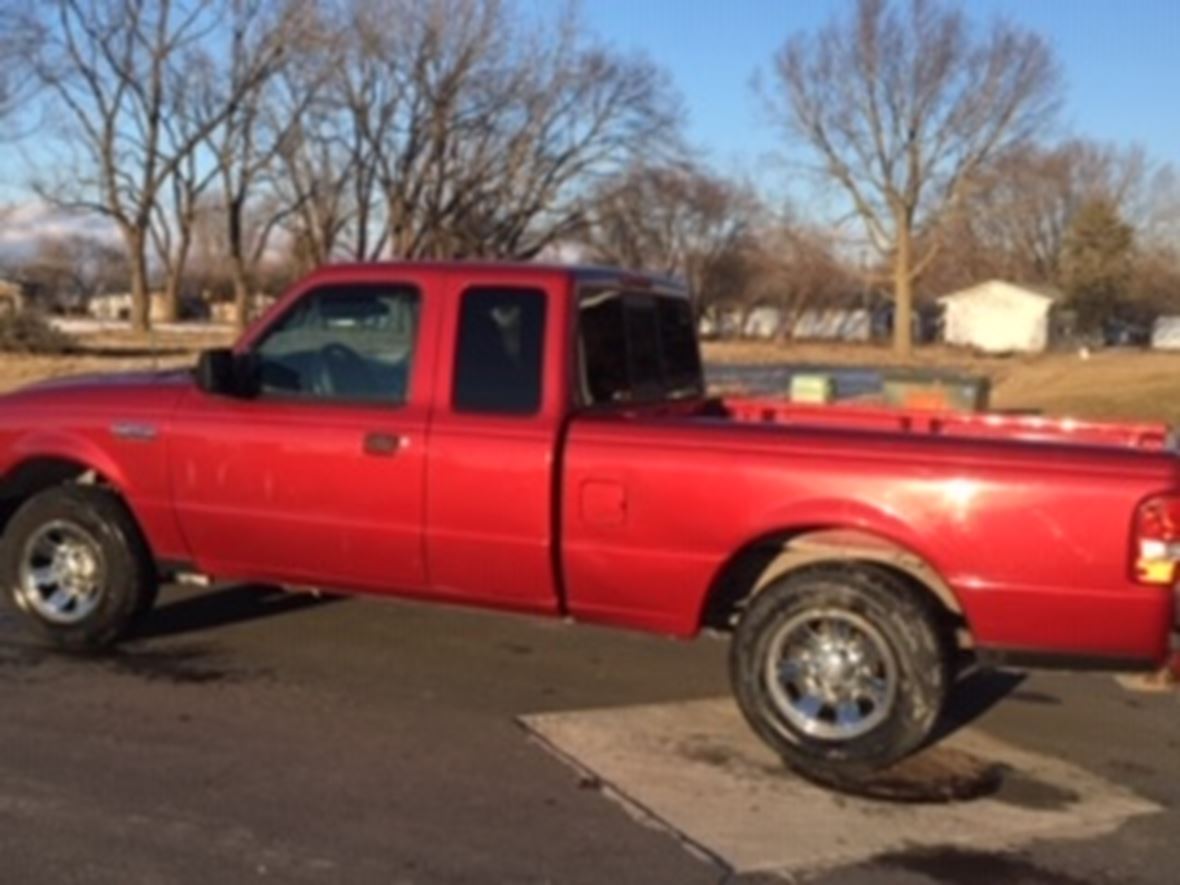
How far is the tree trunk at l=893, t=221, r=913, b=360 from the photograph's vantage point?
231 feet

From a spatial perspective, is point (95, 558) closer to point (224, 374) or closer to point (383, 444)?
point (224, 374)

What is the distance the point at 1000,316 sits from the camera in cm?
9731

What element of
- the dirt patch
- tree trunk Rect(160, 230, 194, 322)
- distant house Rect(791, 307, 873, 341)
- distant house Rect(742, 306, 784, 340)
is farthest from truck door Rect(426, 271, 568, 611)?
distant house Rect(742, 306, 784, 340)

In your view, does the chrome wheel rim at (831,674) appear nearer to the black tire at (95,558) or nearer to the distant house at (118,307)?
the black tire at (95,558)

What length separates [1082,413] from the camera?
2466 centimetres

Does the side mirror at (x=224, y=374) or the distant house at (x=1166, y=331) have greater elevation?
the distant house at (x=1166, y=331)

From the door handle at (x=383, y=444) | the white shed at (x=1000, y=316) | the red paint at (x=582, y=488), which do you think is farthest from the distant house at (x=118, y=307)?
the door handle at (x=383, y=444)

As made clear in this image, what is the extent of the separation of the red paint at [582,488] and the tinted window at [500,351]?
2.3 inches

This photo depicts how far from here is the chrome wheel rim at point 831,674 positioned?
18.6ft

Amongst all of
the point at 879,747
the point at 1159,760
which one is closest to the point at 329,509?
the point at 879,747

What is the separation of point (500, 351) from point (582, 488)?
2.38 feet

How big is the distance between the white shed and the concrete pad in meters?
90.0

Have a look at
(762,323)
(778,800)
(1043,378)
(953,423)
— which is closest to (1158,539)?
(778,800)

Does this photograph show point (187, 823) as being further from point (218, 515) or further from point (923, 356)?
point (923, 356)
